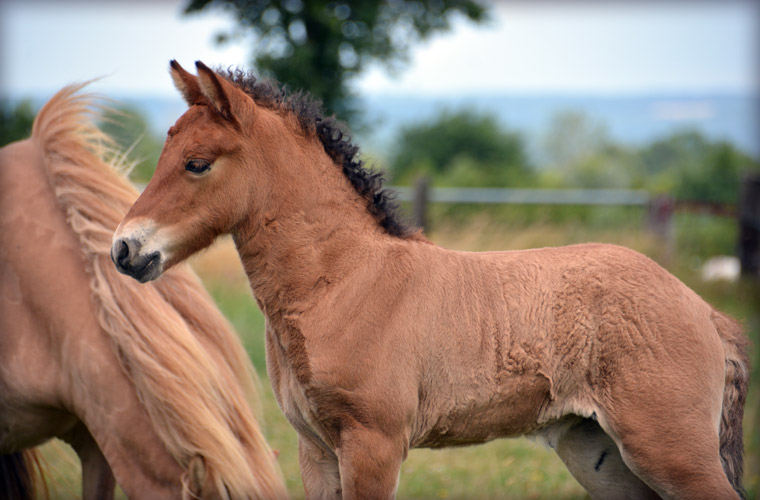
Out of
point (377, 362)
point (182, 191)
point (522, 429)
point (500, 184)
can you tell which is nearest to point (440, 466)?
point (522, 429)

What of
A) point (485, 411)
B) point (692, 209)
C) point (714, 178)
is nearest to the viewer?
point (485, 411)

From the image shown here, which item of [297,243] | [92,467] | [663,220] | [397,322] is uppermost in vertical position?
[297,243]

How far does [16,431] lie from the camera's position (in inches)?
127

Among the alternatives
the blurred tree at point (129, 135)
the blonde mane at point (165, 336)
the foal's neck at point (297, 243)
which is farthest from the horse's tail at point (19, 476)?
the foal's neck at point (297, 243)

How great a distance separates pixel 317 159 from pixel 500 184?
44.8ft

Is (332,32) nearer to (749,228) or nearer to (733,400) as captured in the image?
(749,228)

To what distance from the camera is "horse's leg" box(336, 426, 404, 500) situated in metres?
2.40

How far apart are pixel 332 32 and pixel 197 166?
10.1 meters

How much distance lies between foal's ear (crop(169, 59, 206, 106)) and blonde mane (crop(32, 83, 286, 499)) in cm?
96

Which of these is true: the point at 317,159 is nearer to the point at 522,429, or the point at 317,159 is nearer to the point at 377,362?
the point at 377,362

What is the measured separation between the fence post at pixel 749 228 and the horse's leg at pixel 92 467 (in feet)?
29.2

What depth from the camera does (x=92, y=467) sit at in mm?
3527

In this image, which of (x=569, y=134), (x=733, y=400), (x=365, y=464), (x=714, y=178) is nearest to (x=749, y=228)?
(x=714, y=178)

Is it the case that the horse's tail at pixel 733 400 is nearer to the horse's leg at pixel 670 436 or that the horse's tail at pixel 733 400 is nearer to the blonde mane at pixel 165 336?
the horse's leg at pixel 670 436
